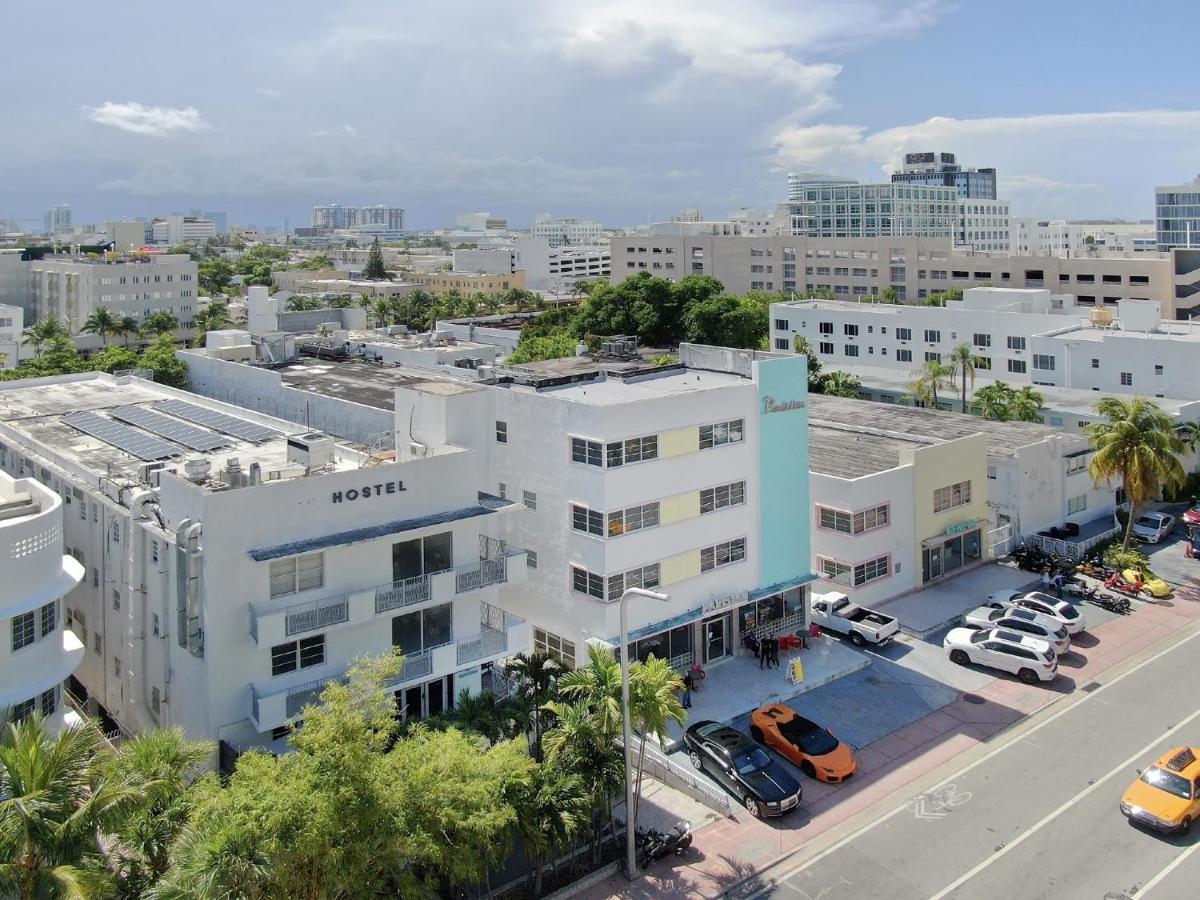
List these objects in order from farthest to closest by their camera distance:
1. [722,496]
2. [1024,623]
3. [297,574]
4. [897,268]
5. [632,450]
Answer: [897,268] → [1024,623] → [722,496] → [632,450] → [297,574]

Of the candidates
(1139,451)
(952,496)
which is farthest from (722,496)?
(1139,451)

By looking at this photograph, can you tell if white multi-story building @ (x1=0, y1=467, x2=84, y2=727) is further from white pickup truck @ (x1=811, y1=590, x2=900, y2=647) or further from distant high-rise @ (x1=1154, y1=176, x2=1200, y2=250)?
distant high-rise @ (x1=1154, y1=176, x2=1200, y2=250)

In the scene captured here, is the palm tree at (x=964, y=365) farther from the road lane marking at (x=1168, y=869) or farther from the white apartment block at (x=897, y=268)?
the road lane marking at (x=1168, y=869)

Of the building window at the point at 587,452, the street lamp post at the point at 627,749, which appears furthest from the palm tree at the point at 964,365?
the street lamp post at the point at 627,749

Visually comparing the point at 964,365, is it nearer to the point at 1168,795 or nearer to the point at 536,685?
the point at 1168,795

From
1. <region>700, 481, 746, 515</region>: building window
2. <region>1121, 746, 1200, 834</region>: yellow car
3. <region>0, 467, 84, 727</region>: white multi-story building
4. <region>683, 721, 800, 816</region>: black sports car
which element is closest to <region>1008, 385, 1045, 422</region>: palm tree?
<region>700, 481, 746, 515</region>: building window

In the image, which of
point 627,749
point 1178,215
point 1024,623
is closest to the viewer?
point 627,749
